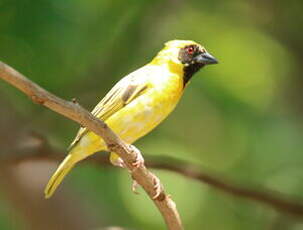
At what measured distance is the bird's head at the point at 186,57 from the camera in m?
4.36

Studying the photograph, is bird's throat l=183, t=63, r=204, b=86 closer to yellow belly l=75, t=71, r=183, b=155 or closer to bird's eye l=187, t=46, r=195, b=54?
bird's eye l=187, t=46, r=195, b=54

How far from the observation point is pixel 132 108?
13.2ft

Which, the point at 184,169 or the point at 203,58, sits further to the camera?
the point at 184,169

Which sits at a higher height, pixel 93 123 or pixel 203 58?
pixel 93 123

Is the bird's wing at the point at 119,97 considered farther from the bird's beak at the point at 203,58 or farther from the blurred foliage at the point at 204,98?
the blurred foliage at the point at 204,98

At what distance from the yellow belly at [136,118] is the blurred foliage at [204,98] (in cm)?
99

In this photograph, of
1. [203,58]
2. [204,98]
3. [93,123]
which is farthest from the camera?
[204,98]

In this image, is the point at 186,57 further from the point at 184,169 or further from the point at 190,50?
the point at 184,169

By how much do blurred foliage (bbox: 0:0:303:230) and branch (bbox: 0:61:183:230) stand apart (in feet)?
5.25

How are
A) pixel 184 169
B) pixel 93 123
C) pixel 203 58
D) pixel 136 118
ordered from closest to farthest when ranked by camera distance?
1. pixel 93 123
2. pixel 136 118
3. pixel 203 58
4. pixel 184 169

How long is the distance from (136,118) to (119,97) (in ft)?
0.51

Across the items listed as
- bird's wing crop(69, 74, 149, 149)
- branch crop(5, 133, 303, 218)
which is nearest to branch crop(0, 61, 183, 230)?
bird's wing crop(69, 74, 149, 149)

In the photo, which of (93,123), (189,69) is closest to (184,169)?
(189,69)

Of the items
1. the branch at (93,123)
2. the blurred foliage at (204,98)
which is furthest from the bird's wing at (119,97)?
the blurred foliage at (204,98)
